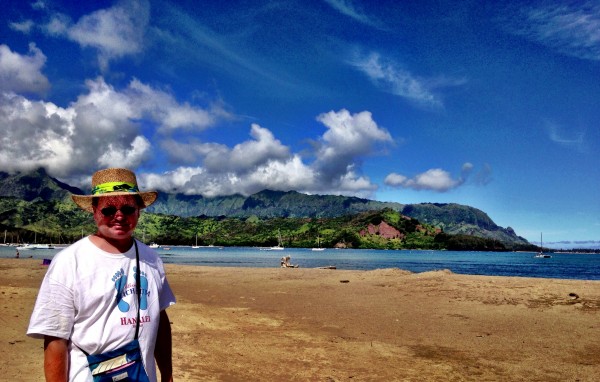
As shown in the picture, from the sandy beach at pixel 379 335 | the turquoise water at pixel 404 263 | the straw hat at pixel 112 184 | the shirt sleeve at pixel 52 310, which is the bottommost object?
the turquoise water at pixel 404 263

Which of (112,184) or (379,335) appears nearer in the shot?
(112,184)

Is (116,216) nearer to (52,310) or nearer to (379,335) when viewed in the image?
(52,310)

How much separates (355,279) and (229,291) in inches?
344

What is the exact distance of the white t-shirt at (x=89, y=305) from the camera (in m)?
2.77

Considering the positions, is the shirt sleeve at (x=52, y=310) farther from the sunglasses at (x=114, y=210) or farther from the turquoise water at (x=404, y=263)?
the turquoise water at (x=404, y=263)

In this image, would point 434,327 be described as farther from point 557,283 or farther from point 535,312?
point 557,283

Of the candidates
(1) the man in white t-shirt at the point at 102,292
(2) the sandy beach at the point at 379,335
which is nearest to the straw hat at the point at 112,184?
(1) the man in white t-shirt at the point at 102,292

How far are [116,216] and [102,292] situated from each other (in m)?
0.58

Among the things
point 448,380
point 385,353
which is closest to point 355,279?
point 385,353

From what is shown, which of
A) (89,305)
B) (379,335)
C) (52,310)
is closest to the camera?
(52,310)

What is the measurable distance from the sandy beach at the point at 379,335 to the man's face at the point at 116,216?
5391 mm

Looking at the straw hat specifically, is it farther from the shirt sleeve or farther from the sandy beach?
the sandy beach

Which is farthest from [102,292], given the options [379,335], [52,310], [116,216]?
[379,335]

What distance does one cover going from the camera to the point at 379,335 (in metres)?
11.5
